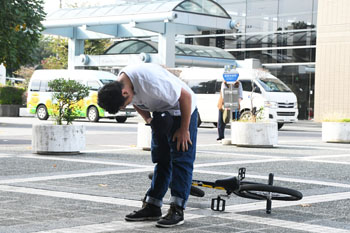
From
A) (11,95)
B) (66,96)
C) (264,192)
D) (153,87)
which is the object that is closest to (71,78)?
(11,95)

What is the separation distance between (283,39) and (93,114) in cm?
1320

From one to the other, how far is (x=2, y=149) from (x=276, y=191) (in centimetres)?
831

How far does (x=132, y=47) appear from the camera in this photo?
3716 centimetres

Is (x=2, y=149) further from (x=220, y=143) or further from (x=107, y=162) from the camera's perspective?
(x=220, y=143)

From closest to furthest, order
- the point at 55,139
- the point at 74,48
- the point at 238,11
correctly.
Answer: the point at 55,139 → the point at 74,48 → the point at 238,11

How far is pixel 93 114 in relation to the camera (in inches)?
1202

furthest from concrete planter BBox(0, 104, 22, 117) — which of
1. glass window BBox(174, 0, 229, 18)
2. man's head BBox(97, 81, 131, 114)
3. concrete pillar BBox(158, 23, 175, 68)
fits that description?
man's head BBox(97, 81, 131, 114)

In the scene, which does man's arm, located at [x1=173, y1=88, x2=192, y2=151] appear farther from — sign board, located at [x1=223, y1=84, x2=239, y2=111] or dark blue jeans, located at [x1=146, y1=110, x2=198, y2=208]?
sign board, located at [x1=223, y1=84, x2=239, y2=111]

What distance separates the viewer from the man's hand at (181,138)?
5793mm

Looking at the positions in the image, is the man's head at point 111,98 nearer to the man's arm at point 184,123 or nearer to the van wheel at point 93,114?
the man's arm at point 184,123

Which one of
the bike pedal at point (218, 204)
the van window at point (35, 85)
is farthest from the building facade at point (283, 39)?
the bike pedal at point (218, 204)

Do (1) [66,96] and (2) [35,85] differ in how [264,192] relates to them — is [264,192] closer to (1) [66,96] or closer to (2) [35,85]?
(1) [66,96]

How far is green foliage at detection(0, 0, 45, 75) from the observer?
20.8 metres

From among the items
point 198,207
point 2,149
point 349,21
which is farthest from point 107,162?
point 349,21
